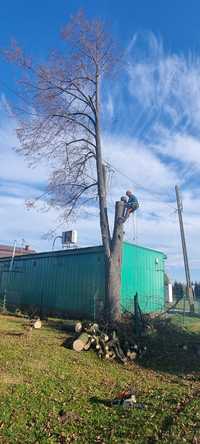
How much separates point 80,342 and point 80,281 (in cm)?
681

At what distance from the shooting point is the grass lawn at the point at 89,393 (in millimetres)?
4805

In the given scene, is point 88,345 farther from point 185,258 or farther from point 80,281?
point 185,258

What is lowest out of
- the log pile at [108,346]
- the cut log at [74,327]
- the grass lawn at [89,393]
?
the grass lawn at [89,393]

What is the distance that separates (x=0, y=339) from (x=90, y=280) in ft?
21.4

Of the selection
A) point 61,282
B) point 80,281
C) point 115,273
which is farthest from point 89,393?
point 61,282

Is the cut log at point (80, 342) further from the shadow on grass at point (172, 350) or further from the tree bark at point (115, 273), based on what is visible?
the tree bark at point (115, 273)

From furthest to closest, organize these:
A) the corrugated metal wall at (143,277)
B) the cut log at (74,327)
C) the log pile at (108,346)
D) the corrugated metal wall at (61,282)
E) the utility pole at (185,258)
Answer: the utility pole at (185,258), the corrugated metal wall at (143,277), the corrugated metal wall at (61,282), the cut log at (74,327), the log pile at (108,346)

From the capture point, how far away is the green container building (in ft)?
51.2

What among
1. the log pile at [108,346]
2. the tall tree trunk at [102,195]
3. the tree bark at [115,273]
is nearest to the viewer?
the log pile at [108,346]

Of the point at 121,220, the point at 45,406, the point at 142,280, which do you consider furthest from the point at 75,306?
the point at 45,406

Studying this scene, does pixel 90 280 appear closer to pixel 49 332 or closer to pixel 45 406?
pixel 49 332

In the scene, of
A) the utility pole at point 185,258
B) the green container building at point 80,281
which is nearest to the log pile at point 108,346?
the green container building at point 80,281

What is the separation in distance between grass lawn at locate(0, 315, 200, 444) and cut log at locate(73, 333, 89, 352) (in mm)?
191

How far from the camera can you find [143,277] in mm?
17406
